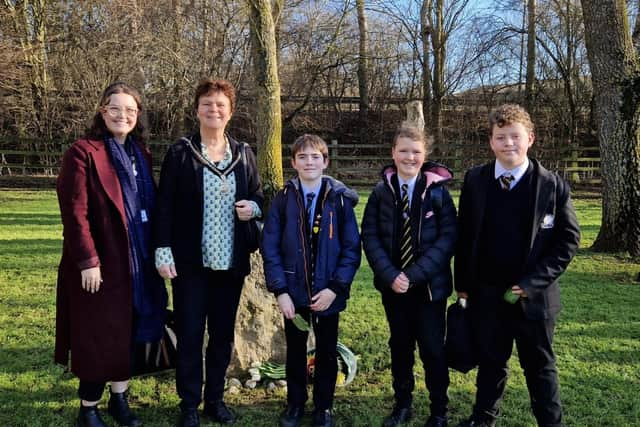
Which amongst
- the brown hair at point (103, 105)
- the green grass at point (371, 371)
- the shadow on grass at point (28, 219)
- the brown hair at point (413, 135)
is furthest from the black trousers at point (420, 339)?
the shadow on grass at point (28, 219)

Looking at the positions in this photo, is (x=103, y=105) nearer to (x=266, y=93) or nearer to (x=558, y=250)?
(x=558, y=250)

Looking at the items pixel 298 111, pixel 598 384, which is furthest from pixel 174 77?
pixel 598 384

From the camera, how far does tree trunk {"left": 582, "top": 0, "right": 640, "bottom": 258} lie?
7.18 metres

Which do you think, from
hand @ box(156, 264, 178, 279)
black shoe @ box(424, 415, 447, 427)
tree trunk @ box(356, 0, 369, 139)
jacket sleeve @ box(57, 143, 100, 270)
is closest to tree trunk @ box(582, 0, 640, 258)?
black shoe @ box(424, 415, 447, 427)

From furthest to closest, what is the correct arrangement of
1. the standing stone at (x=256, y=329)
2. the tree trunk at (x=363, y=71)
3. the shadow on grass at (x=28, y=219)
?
the tree trunk at (x=363, y=71)
the shadow on grass at (x=28, y=219)
the standing stone at (x=256, y=329)

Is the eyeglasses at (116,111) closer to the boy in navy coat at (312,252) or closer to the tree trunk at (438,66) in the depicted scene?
the boy in navy coat at (312,252)

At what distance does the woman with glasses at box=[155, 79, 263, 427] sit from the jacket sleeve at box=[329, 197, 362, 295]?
1.68 ft

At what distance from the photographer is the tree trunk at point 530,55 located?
→ 65.0 feet

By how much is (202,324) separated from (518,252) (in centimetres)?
183

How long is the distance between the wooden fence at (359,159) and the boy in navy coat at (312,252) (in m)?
14.1

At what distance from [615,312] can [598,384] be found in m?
1.87

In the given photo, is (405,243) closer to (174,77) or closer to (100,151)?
(100,151)

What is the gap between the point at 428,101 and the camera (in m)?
21.3

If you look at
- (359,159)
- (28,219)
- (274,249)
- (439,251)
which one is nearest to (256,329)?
(274,249)
